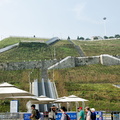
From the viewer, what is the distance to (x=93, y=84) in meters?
47.5

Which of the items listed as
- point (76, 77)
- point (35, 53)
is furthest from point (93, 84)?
point (35, 53)

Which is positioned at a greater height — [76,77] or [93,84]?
[76,77]

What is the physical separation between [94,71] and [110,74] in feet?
11.7

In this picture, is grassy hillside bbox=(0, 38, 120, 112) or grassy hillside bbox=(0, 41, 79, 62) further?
grassy hillside bbox=(0, 41, 79, 62)

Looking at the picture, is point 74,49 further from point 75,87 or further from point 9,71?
point 75,87

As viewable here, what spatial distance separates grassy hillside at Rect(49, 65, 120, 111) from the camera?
120ft

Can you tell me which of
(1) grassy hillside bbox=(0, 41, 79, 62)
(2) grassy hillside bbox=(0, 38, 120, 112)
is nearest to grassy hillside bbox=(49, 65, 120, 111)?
(2) grassy hillside bbox=(0, 38, 120, 112)

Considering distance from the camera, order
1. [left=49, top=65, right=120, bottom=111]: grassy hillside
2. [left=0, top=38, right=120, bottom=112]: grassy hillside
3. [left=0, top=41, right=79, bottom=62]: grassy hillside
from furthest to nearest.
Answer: [left=0, top=41, right=79, bottom=62]: grassy hillside, [left=0, top=38, right=120, bottom=112]: grassy hillside, [left=49, top=65, right=120, bottom=111]: grassy hillside

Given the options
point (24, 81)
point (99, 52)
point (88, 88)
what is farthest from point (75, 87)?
point (99, 52)

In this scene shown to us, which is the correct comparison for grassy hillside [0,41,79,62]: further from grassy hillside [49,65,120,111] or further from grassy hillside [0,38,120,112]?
grassy hillside [49,65,120,111]

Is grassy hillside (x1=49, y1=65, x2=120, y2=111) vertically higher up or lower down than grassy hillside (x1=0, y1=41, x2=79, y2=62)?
lower down

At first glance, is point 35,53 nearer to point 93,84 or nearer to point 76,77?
point 76,77

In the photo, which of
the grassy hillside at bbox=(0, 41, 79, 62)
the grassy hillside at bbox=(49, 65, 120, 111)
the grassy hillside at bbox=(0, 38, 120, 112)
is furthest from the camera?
the grassy hillside at bbox=(0, 41, 79, 62)

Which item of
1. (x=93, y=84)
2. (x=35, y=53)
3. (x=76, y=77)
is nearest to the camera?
(x=93, y=84)
